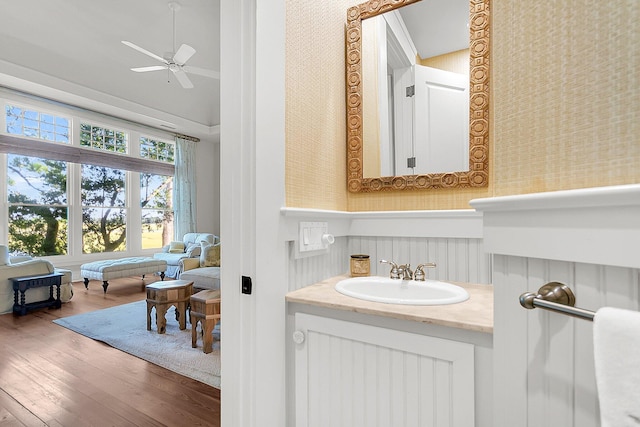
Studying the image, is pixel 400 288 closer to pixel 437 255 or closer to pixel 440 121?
pixel 437 255

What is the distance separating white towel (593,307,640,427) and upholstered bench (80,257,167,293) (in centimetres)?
509

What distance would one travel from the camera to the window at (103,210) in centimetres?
550

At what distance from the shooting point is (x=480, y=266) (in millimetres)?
1372

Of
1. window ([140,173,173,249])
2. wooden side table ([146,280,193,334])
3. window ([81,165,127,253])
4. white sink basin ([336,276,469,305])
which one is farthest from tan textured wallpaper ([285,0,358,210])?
window ([140,173,173,249])

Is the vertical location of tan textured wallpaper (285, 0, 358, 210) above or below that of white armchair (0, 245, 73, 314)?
above

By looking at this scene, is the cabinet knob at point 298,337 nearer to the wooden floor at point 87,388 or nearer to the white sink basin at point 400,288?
the white sink basin at point 400,288

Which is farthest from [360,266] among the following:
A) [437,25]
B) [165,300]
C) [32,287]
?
[32,287]

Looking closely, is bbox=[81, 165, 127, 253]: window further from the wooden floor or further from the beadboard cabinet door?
the beadboard cabinet door

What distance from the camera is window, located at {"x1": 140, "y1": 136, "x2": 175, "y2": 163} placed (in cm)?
639

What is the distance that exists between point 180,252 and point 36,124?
2.95 metres

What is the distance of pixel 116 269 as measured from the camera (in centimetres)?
439

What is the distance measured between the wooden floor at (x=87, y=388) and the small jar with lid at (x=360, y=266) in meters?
1.09

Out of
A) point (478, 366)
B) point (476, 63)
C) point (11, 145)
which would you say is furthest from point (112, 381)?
point (11, 145)

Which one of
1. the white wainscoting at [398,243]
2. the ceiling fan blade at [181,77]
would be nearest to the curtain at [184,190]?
the ceiling fan blade at [181,77]
